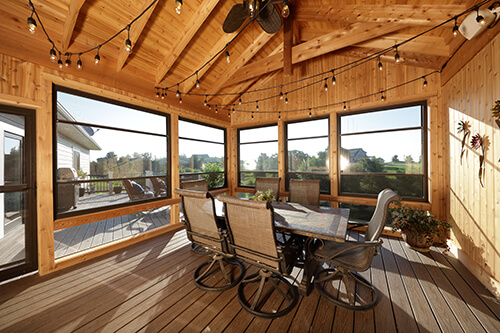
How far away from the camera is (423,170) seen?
3576 millimetres

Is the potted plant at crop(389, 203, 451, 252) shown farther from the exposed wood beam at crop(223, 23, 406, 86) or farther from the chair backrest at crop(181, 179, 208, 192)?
the chair backrest at crop(181, 179, 208, 192)

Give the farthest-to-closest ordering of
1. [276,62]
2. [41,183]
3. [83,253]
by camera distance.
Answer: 1. [276,62]
2. [83,253]
3. [41,183]

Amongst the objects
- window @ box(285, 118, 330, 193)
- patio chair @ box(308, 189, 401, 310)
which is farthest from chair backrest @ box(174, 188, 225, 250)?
window @ box(285, 118, 330, 193)

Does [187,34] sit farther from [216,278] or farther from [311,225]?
[216,278]

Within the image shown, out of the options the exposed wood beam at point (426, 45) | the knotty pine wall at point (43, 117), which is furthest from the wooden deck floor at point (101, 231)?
the exposed wood beam at point (426, 45)

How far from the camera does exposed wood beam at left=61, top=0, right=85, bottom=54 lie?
7.29ft

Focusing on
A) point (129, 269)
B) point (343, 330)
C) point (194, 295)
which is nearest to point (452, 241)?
point (343, 330)

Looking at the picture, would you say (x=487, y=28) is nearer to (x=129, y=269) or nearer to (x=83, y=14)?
(x=83, y=14)

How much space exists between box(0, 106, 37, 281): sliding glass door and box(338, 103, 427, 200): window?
5.22 metres

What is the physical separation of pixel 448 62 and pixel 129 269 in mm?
5675

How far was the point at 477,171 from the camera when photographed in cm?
242

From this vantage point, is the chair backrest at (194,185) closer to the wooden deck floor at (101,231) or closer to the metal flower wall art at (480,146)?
the wooden deck floor at (101,231)

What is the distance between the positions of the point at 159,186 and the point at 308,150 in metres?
3.51

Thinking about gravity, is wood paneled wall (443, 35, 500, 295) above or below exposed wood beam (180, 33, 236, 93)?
below
